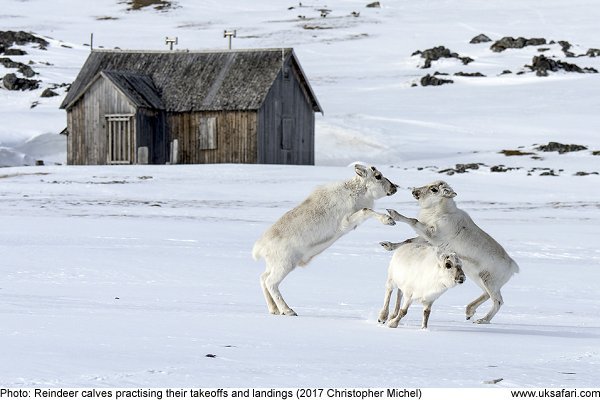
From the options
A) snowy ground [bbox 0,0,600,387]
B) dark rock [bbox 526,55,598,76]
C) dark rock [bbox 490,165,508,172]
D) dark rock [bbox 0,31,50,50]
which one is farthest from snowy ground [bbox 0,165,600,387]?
dark rock [bbox 0,31,50,50]

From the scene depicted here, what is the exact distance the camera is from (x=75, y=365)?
6.48 metres

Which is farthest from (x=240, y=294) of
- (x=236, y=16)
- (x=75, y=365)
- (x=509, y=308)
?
(x=236, y=16)

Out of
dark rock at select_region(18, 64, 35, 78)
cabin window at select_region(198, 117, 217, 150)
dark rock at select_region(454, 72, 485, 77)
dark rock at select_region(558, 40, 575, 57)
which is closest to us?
cabin window at select_region(198, 117, 217, 150)

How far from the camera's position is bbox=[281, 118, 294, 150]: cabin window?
4328 cm

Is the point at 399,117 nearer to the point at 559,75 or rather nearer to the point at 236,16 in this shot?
the point at 559,75

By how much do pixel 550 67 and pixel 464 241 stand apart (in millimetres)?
53068

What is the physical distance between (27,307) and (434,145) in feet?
124

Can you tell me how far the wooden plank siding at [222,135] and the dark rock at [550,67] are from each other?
2407 centimetres

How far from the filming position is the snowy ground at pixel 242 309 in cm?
669

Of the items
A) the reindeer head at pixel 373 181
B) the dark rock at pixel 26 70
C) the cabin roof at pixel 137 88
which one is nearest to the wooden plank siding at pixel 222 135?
the cabin roof at pixel 137 88

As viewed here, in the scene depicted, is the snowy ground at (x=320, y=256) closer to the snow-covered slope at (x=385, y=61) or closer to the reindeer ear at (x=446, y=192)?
the snow-covered slope at (x=385, y=61)

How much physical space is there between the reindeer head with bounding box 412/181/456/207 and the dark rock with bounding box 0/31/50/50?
6591cm

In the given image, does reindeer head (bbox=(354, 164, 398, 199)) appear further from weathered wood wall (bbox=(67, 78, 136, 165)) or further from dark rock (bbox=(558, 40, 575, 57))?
dark rock (bbox=(558, 40, 575, 57))

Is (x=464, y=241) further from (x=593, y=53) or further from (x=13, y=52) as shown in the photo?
(x=13, y=52)
